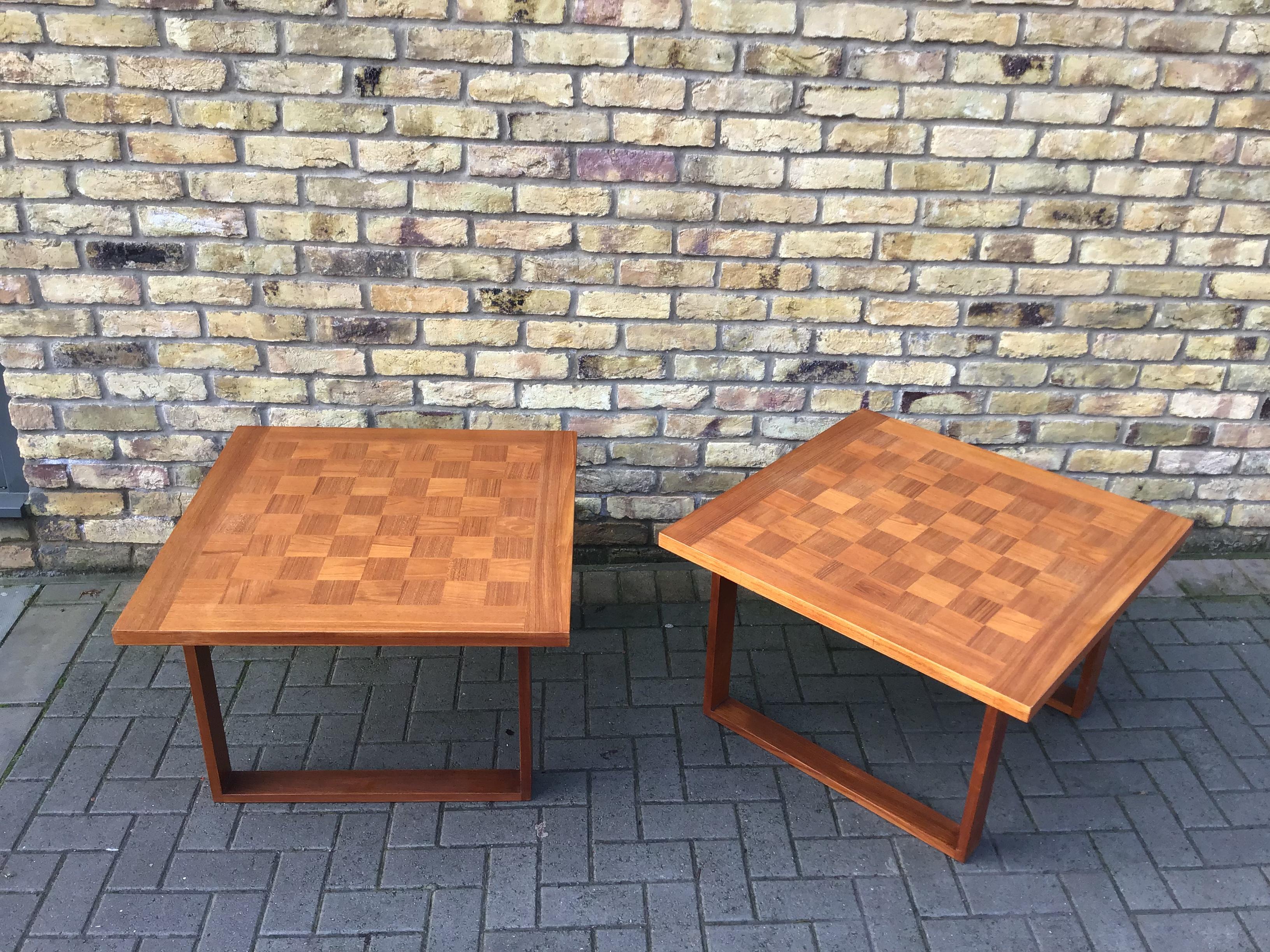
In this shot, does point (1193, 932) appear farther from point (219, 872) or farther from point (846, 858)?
point (219, 872)

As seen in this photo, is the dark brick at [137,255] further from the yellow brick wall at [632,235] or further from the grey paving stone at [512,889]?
the grey paving stone at [512,889]

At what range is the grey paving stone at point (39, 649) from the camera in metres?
3.12

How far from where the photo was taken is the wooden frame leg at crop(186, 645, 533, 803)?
2654 millimetres

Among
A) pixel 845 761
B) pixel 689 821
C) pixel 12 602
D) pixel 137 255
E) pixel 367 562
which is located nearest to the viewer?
pixel 367 562

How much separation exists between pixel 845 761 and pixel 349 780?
1365 mm

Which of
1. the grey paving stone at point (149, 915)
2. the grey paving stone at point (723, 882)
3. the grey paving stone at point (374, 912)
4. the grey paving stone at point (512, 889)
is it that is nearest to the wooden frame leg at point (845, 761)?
the grey paving stone at point (723, 882)

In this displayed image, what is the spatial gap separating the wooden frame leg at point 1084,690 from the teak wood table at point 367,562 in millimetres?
1579

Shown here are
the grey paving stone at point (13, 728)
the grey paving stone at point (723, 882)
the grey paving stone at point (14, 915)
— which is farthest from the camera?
the grey paving stone at point (13, 728)

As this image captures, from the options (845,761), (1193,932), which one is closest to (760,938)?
(845,761)

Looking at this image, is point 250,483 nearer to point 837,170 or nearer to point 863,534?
point 863,534

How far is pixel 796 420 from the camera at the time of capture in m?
3.57

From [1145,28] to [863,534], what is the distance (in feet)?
5.60

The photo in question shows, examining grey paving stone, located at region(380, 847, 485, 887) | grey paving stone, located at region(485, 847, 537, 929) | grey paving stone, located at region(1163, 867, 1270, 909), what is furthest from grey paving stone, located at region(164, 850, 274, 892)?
grey paving stone, located at region(1163, 867, 1270, 909)

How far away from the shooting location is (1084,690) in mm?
3088
